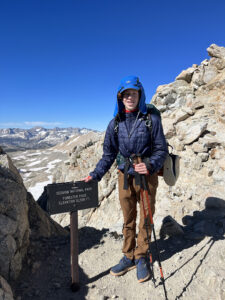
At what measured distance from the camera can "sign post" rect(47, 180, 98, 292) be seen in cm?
438

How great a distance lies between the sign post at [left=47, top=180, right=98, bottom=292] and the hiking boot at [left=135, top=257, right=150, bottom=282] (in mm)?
1500

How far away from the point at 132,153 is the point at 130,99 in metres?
1.25

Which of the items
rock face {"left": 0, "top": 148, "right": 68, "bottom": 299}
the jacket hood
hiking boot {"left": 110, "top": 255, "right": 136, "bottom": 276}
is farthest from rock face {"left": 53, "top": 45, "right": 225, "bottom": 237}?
the jacket hood

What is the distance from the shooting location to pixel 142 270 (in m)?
4.70

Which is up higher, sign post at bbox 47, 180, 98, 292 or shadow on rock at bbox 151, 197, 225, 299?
sign post at bbox 47, 180, 98, 292

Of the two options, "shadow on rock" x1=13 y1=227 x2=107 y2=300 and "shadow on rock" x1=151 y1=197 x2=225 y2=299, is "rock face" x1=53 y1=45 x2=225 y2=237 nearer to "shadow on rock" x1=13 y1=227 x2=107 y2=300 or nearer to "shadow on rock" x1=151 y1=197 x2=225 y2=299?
"shadow on rock" x1=151 y1=197 x2=225 y2=299

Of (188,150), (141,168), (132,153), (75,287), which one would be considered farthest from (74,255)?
(188,150)

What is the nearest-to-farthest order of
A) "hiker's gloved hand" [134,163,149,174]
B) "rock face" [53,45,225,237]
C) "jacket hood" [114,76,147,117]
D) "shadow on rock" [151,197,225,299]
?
"hiker's gloved hand" [134,163,149,174] → "jacket hood" [114,76,147,117] → "shadow on rock" [151,197,225,299] → "rock face" [53,45,225,237]

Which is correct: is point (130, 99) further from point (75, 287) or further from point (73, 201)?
point (75, 287)

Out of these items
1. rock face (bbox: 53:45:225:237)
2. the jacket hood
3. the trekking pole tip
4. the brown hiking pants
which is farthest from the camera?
rock face (bbox: 53:45:225:237)

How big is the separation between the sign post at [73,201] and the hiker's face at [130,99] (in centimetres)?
204

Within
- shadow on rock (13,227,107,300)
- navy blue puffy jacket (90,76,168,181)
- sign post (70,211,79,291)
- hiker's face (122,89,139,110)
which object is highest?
hiker's face (122,89,139,110)

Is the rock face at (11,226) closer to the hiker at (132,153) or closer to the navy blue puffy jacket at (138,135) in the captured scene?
the hiker at (132,153)

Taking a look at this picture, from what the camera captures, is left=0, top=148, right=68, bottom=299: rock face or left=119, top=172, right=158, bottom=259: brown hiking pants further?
left=119, top=172, right=158, bottom=259: brown hiking pants
